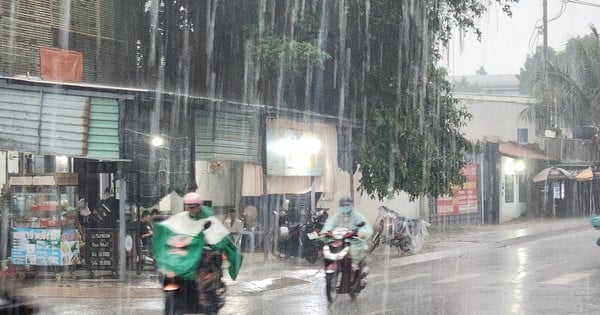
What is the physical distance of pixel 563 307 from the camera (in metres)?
11.0

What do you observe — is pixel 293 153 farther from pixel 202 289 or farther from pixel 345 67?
pixel 202 289

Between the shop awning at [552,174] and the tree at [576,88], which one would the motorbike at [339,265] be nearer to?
the tree at [576,88]

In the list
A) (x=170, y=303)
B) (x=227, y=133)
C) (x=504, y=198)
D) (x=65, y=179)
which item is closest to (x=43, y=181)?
(x=65, y=179)

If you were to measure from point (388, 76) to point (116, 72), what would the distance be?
6825 mm

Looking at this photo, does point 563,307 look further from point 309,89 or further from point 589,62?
point 589,62

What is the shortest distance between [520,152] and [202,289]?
29207mm

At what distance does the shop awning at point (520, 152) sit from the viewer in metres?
34.1

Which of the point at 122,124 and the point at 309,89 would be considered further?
the point at 309,89

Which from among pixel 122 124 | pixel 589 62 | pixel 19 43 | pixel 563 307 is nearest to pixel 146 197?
pixel 122 124

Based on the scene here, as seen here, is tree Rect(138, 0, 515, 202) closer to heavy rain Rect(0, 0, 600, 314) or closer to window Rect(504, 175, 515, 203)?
heavy rain Rect(0, 0, 600, 314)

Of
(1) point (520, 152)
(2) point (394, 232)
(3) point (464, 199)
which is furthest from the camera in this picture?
(1) point (520, 152)

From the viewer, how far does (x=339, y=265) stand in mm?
11773

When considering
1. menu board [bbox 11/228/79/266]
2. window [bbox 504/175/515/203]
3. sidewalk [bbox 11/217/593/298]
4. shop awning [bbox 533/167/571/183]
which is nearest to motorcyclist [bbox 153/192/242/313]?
sidewalk [bbox 11/217/593/298]

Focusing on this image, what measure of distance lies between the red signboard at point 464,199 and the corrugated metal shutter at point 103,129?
18013 millimetres
